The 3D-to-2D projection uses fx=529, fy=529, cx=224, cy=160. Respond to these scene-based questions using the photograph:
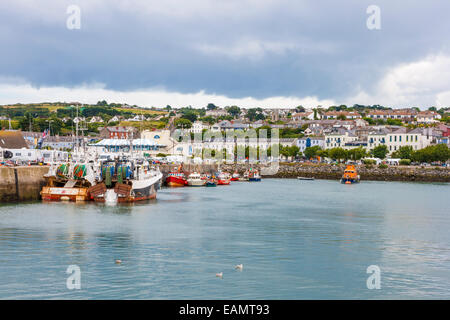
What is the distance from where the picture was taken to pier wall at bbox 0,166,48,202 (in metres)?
40.9

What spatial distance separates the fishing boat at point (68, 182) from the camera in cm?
4225

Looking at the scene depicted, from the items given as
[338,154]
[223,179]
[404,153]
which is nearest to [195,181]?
[223,179]

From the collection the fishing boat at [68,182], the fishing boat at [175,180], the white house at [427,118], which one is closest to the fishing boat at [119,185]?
the fishing boat at [68,182]

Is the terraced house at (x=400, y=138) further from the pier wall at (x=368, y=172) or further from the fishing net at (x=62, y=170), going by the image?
the fishing net at (x=62, y=170)

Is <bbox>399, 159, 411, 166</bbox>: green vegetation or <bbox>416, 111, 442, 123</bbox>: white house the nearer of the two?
<bbox>399, 159, 411, 166</bbox>: green vegetation

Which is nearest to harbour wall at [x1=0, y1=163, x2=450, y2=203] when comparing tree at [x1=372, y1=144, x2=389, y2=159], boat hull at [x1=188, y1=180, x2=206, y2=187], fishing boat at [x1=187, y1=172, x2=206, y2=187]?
fishing boat at [x1=187, y1=172, x2=206, y2=187]

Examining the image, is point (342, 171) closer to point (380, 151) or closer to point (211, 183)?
point (380, 151)

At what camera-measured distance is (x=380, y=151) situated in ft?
360

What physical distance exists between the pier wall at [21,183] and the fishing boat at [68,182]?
3.04 ft

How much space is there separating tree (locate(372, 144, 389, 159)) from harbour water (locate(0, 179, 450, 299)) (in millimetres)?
70986

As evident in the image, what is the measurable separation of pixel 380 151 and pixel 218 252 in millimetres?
92430

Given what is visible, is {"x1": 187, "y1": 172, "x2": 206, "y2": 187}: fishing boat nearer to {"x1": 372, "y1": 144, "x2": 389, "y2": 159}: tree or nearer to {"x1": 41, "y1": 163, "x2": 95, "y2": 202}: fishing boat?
{"x1": 41, "y1": 163, "x2": 95, "y2": 202}: fishing boat
